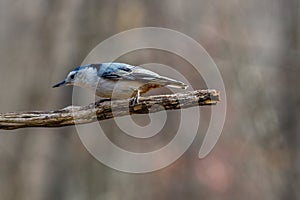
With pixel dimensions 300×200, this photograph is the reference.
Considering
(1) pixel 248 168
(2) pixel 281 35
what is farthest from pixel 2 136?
(2) pixel 281 35

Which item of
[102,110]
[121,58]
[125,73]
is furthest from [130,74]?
[121,58]

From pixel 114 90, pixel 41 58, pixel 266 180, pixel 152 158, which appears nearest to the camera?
pixel 114 90

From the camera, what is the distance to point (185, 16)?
3.71 m

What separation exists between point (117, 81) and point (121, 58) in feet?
6.38

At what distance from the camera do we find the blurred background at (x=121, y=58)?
3.32m

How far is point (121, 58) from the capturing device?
10.5 ft

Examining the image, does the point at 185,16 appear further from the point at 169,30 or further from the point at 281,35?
the point at 281,35

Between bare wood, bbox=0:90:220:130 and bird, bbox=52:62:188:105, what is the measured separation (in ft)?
0.10

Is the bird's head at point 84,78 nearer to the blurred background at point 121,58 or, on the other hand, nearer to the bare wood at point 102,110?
the bare wood at point 102,110

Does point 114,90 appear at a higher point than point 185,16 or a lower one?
lower

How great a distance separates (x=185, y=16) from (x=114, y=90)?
2.57 metres

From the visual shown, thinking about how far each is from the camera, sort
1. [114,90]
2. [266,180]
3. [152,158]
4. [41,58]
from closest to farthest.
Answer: [114,90], [266,180], [41,58], [152,158]

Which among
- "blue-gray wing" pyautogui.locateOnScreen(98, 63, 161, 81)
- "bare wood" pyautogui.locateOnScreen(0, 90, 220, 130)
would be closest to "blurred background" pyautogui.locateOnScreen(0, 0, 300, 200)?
"blue-gray wing" pyautogui.locateOnScreen(98, 63, 161, 81)

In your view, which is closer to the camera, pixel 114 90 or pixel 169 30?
pixel 114 90
